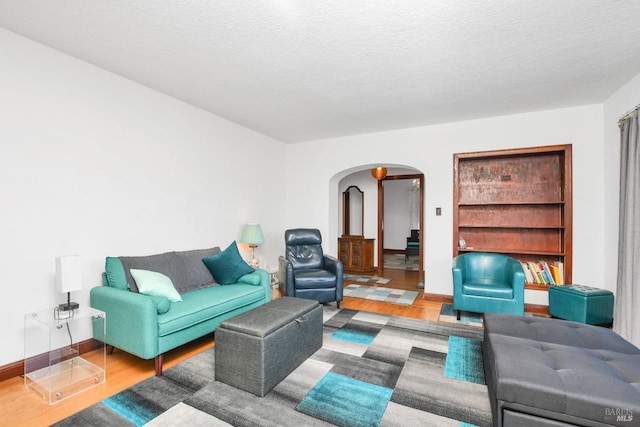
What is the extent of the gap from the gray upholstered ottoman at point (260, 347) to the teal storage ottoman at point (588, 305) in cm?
308

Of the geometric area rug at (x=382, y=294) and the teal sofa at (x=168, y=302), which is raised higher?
the teal sofa at (x=168, y=302)

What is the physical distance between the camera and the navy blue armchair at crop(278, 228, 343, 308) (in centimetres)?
393

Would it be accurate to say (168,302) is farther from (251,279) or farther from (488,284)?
(488,284)

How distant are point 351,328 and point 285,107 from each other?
112 inches

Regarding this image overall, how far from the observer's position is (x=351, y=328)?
3328 mm

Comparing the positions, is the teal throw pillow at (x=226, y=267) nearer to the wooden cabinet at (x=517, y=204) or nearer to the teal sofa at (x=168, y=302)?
the teal sofa at (x=168, y=302)

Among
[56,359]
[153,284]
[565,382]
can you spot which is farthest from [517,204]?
[56,359]

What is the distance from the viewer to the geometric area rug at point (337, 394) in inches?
71.5

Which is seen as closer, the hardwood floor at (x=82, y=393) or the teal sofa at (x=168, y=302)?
the hardwood floor at (x=82, y=393)

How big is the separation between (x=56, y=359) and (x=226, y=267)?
5.22 feet

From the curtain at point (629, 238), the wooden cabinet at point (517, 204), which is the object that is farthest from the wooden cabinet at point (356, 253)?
the curtain at point (629, 238)

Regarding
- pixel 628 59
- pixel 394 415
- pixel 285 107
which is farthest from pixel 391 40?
pixel 394 415

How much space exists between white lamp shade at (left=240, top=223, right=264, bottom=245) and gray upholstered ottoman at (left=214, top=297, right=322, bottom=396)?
190 centimetres

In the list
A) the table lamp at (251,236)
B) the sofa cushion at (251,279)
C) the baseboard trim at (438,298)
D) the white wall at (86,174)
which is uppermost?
the white wall at (86,174)
